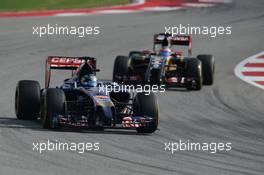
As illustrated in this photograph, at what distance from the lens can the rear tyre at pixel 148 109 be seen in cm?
1534

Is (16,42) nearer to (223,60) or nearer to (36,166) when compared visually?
(223,60)

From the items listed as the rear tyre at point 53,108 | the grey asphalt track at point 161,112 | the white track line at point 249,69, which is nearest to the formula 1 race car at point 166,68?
the grey asphalt track at point 161,112

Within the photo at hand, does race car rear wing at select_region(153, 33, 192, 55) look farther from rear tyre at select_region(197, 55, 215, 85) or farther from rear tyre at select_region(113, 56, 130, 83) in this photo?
rear tyre at select_region(113, 56, 130, 83)

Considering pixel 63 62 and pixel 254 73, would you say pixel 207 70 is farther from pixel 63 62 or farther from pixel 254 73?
pixel 63 62

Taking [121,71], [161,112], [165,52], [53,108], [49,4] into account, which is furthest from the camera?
[49,4]

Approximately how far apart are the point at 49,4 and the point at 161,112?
1782 cm

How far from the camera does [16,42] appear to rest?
91.2 feet

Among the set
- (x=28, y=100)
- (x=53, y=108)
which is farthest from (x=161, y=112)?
(x=53, y=108)

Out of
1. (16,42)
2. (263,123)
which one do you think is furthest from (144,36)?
(263,123)

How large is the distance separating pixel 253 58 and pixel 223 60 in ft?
3.19

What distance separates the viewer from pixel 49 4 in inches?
1373

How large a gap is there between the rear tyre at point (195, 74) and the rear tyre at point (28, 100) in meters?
5.47

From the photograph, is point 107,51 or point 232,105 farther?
point 107,51

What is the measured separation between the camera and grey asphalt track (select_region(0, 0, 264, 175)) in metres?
12.7
